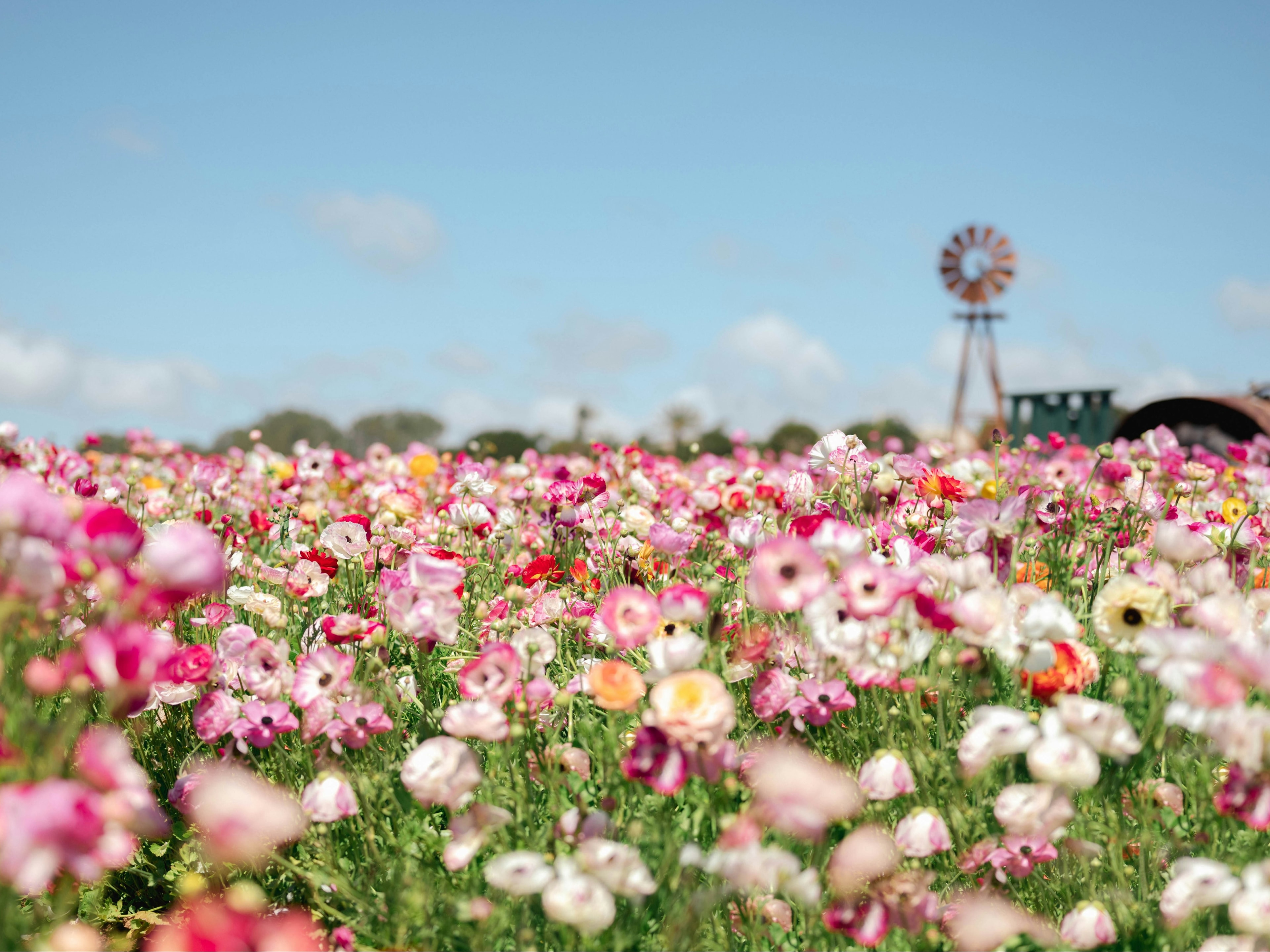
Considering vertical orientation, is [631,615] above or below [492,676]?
above

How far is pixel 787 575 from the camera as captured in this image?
157 cm

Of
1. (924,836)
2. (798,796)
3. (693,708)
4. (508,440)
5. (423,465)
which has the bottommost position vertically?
(924,836)

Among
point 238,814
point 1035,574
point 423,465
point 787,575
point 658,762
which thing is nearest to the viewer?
point 238,814

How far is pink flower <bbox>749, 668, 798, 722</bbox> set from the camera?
189cm

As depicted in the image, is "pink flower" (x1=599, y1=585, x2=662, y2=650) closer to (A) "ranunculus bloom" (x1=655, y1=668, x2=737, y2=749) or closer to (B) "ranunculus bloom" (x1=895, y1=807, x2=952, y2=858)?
(A) "ranunculus bloom" (x1=655, y1=668, x2=737, y2=749)

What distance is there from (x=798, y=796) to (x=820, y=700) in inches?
20.8

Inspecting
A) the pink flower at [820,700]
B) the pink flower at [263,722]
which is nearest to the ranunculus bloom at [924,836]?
the pink flower at [820,700]

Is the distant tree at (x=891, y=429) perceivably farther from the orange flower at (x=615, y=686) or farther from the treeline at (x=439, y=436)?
the orange flower at (x=615, y=686)

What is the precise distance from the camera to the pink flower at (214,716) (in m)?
1.88

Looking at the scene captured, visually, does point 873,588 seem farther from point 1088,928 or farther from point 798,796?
point 1088,928

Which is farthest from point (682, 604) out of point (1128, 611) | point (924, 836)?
point (1128, 611)

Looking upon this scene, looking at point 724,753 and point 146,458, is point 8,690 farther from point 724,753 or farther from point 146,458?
point 146,458

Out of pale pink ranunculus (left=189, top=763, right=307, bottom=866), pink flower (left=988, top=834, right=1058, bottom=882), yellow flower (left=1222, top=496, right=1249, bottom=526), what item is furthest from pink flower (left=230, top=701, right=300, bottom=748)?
yellow flower (left=1222, top=496, right=1249, bottom=526)

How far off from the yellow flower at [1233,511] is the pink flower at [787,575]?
1.88 meters
